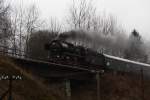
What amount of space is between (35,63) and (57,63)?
3.74m

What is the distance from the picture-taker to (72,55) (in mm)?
36438

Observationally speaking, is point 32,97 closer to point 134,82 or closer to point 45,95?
point 45,95

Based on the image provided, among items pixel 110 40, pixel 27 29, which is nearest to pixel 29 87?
pixel 110 40

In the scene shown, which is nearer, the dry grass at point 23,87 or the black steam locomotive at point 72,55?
the dry grass at point 23,87

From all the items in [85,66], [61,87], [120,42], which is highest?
[120,42]

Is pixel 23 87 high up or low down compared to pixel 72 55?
down

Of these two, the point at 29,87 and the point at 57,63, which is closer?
the point at 29,87

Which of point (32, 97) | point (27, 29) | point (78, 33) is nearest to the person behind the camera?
point (32, 97)

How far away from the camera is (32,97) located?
24500mm

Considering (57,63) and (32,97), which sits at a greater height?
(57,63)

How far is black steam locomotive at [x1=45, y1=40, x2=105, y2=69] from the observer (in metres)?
36.3

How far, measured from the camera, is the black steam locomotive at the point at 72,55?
36312 mm

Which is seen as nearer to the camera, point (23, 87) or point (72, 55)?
point (23, 87)

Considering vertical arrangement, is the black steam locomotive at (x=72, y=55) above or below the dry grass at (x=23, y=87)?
above
